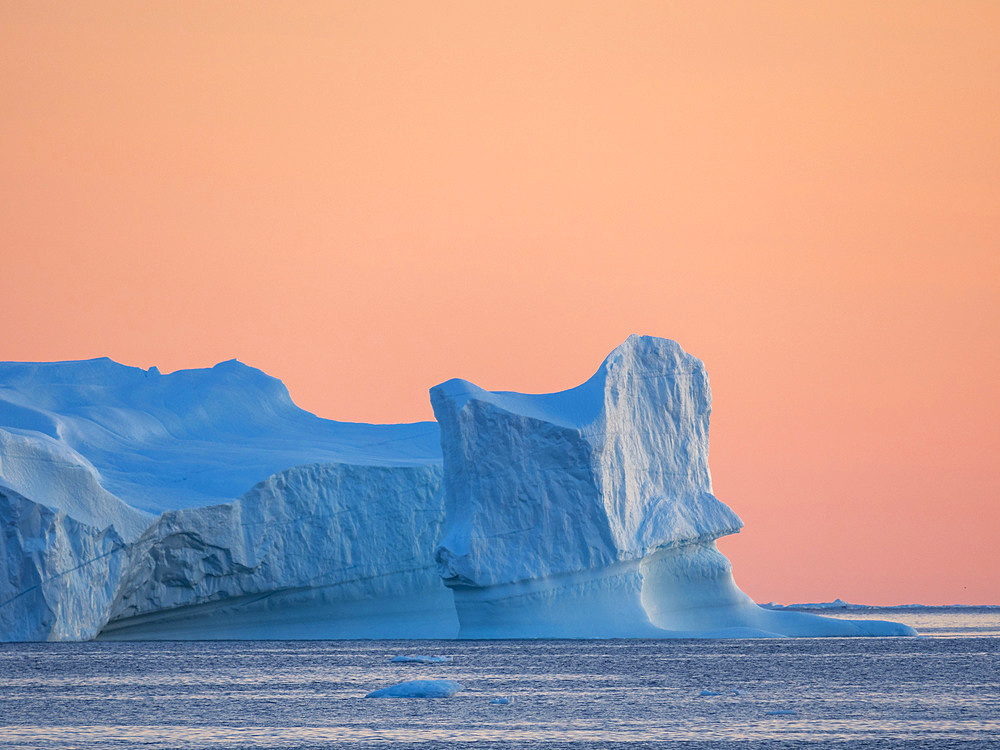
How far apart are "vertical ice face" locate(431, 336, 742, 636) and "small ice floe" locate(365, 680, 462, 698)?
7.97 meters

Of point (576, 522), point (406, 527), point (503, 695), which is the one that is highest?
point (406, 527)

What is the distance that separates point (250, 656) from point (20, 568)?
13.0 ft

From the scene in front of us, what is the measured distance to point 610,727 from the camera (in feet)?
47.8

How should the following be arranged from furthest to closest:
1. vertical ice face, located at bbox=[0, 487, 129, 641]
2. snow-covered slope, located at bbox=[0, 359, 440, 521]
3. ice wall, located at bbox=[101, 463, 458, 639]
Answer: snow-covered slope, located at bbox=[0, 359, 440, 521] → ice wall, located at bbox=[101, 463, 458, 639] → vertical ice face, located at bbox=[0, 487, 129, 641]

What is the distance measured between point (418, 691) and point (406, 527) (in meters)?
12.6

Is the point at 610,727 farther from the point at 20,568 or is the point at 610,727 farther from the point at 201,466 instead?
the point at 201,466

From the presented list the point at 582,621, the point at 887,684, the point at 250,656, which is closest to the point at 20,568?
the point at 250,656

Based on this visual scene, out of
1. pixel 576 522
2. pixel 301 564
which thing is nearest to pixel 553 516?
pixel 576 522

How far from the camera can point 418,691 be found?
56.7ft

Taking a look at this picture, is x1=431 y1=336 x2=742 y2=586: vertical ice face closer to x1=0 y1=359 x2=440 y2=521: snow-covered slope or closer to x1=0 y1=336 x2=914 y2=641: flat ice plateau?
x1=0 y1=336 x2=914 y2=641: flat ice plateau

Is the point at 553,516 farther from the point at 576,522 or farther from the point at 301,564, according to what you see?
the point at 301,564

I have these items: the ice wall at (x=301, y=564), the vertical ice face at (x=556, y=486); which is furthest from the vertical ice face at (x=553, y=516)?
the ice wall at (x=301, y=564)

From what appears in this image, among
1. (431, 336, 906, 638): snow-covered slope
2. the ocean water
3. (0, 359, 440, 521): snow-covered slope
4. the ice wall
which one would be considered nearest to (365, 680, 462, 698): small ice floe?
the ocean water

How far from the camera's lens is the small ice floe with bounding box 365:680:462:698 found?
17266mm
